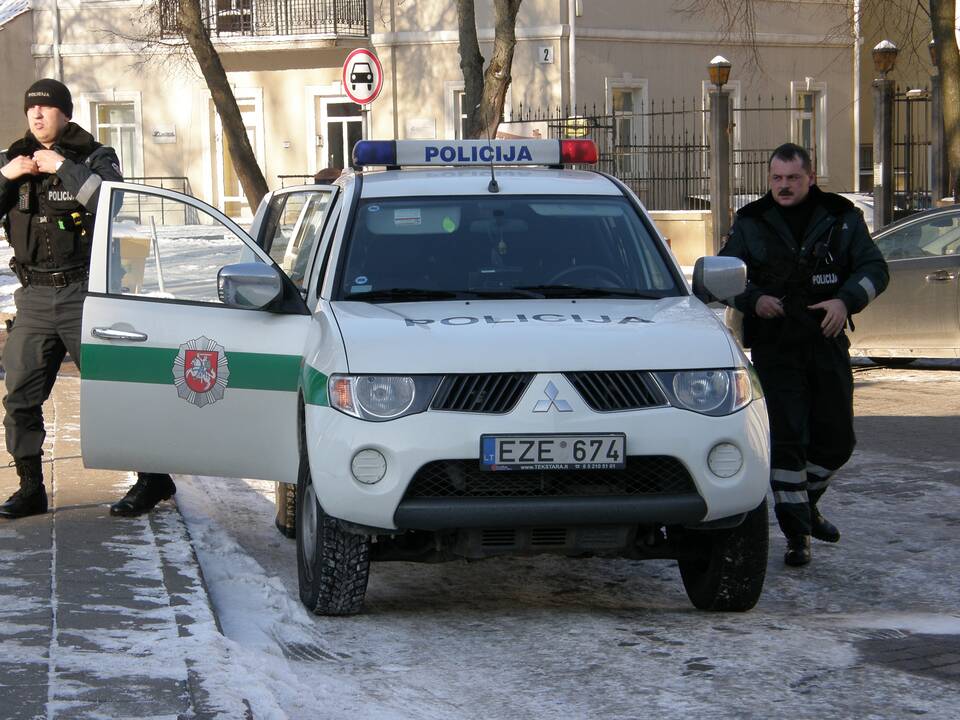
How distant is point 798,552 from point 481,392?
212cm

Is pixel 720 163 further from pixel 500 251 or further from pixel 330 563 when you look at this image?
pixel 330 563

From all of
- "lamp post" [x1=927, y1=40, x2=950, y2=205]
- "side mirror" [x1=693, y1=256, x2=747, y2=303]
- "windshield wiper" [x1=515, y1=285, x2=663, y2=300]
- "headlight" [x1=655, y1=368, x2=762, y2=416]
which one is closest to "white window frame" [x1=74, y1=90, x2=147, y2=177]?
"lamp post" [x1=927, y1=40, x2=950, y2=205]

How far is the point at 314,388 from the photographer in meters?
6.01

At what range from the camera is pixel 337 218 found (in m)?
7.18

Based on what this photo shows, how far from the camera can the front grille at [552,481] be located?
18.8ft

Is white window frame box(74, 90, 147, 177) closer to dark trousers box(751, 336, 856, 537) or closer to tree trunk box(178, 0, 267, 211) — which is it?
tree trunk box(178, 0, 267, 211)

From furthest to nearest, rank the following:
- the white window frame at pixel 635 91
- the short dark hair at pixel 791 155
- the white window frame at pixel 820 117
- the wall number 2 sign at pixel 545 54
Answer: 1. the white window frame at pixel 820 117
2. the white window frame at pixel 635 91
3. the wall number 2 sign at pixel 545 54
4. the short dark hair at pixel 791 155

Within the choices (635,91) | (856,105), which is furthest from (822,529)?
(856,105)

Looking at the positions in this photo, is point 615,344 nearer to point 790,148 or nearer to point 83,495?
point 790,148

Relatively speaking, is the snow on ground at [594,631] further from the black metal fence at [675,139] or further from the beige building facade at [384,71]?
the beige building facade at [384,71]

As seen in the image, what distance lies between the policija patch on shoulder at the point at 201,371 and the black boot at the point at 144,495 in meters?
1.02

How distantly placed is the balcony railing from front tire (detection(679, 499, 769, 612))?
29.7 meters

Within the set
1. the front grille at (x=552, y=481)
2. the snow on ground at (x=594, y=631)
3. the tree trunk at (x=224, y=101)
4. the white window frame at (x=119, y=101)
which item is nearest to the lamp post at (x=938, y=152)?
the tree trunk at (x=224, y=101)

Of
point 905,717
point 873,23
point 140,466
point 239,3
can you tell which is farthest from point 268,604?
point 873,23
